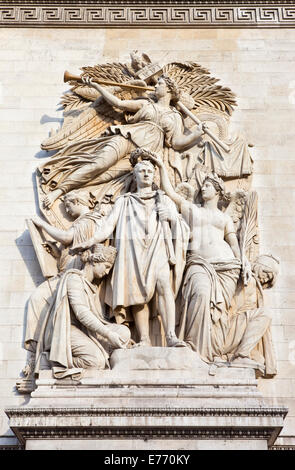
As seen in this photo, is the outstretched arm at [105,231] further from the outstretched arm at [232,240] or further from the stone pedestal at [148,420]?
the stone pedestal at [148,420]

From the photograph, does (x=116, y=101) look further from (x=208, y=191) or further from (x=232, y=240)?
(x=232, y=240)

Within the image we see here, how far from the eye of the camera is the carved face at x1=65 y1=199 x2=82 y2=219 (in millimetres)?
12156

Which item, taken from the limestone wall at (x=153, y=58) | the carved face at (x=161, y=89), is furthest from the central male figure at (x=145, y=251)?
the carved face at (x=161, y=89)

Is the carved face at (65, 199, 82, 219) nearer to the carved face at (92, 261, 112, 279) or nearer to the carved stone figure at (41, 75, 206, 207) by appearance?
the carved stone figure at (41, 75, 206, 207)

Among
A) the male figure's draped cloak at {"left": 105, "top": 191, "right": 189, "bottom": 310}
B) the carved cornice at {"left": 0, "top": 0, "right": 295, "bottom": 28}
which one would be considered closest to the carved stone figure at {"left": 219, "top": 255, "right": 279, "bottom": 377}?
the male figure's draped cloak at {"left": 105, "top": 191, "right": 189, "bottom": 310}

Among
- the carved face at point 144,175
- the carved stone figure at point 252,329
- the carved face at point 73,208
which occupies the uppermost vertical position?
the carved face at point 144,175

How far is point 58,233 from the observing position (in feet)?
38.9

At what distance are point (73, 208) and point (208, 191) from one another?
183cm

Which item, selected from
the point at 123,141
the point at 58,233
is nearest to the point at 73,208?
the point at 58,233

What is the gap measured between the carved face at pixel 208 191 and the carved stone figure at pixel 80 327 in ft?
5.20

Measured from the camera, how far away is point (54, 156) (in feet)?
41.6

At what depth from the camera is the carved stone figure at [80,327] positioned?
35.7 ft

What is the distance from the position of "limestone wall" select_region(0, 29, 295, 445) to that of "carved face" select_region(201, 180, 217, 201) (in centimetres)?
75

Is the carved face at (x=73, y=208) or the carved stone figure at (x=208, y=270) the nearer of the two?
the carved stone figure at (x=208, y=270)
